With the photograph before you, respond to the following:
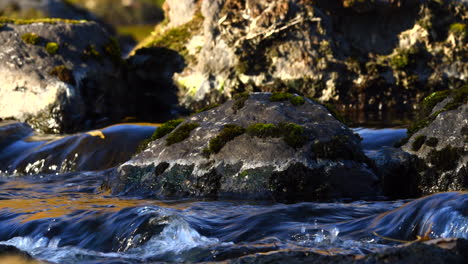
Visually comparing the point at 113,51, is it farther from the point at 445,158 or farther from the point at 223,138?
the point at 445,158

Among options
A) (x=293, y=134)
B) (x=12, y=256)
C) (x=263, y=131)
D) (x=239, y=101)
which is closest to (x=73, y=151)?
(x=239, y=101)

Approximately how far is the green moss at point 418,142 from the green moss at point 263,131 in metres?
2.43

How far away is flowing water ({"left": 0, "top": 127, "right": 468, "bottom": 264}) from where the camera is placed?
7.34 meters

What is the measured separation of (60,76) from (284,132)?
1197 cm

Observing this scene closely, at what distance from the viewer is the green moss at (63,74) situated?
2117cm

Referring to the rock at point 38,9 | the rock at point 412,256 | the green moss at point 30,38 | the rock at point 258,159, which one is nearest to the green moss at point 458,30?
the rock at point 258,159

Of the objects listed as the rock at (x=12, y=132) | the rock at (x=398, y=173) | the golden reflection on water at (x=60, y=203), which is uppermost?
the rock at (x=12, y=132)

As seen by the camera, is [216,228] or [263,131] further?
[263,131]

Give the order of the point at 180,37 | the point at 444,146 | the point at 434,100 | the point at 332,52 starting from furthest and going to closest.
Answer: the point at 180,37 → the point at 332,52 → the point at 434,100 → the point at 444,146

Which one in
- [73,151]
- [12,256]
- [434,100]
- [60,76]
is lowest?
[12,256]

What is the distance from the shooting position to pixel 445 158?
11.0 meters

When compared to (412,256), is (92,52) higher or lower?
higher

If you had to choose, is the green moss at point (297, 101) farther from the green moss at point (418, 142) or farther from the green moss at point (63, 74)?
the green moss at point (63, 74)

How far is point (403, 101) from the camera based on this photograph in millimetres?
23266
